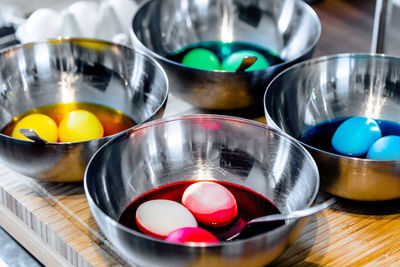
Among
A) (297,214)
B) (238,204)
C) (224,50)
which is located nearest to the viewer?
(297,214)

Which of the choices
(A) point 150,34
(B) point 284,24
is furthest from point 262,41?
(A) point 150,34

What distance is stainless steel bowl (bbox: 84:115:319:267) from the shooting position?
648 mm

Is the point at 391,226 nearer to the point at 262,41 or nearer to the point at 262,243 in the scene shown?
the point at 262,243

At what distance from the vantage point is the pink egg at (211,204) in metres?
0.64

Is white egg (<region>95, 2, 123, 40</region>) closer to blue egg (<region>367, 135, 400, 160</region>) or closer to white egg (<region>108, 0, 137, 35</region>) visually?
white egg (<region>108, 0, 137, 35</region>)

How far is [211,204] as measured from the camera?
64 centimetres

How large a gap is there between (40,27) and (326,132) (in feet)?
1.85

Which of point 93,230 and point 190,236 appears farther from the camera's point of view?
point 93,230

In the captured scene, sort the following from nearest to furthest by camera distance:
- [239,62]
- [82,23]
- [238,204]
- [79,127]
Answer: [238,204] < [79,127] < [239,62] < [82,23]

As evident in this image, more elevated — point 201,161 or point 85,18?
point 85,18

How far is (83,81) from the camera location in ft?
2.99

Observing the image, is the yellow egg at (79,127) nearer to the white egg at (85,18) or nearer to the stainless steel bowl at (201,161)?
the stainless steel bowl at (201,161)

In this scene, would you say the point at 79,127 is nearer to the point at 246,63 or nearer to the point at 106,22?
the point at 246,63

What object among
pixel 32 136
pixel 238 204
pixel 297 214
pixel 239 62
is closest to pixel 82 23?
pixel 239 62
